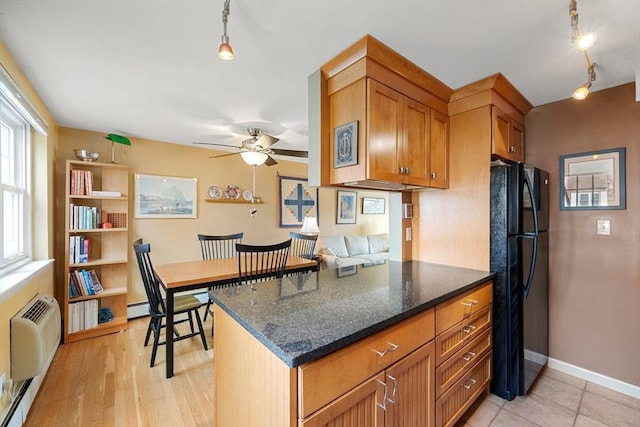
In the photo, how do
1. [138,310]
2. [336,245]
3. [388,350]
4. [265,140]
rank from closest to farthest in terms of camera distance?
[388,350] → [265,140] → [138,310] → [336,245]

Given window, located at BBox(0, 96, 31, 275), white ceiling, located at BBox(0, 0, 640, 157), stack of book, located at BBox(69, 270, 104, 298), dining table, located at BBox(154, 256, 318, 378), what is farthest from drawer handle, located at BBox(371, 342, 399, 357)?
stack of book, located at BBox(69, 270, 104, 298)

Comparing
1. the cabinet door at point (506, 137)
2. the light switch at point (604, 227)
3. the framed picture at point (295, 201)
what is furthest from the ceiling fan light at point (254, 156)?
the light switch at point (604, 227)

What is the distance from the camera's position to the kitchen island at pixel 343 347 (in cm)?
91

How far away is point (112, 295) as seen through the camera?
311 cm

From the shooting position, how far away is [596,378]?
2096 millimetres

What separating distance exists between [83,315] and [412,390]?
3.30m

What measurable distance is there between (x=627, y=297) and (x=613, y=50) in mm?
1681

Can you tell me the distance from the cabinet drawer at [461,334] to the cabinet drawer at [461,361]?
0.10ft

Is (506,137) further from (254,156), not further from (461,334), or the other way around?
(254,156)

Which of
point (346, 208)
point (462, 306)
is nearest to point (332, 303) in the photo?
point (462, 306)

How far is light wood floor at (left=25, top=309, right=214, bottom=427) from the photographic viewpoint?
5.74ft

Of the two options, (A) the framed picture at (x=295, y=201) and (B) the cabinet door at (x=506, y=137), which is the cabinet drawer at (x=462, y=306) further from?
(A) the framed picture at (x=295, y=201)

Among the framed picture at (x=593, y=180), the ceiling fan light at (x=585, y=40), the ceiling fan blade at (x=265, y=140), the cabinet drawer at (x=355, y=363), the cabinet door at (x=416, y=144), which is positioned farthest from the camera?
the ceiling fan blade at (x=265, y=140)

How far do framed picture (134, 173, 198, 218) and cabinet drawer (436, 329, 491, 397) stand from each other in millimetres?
3407
